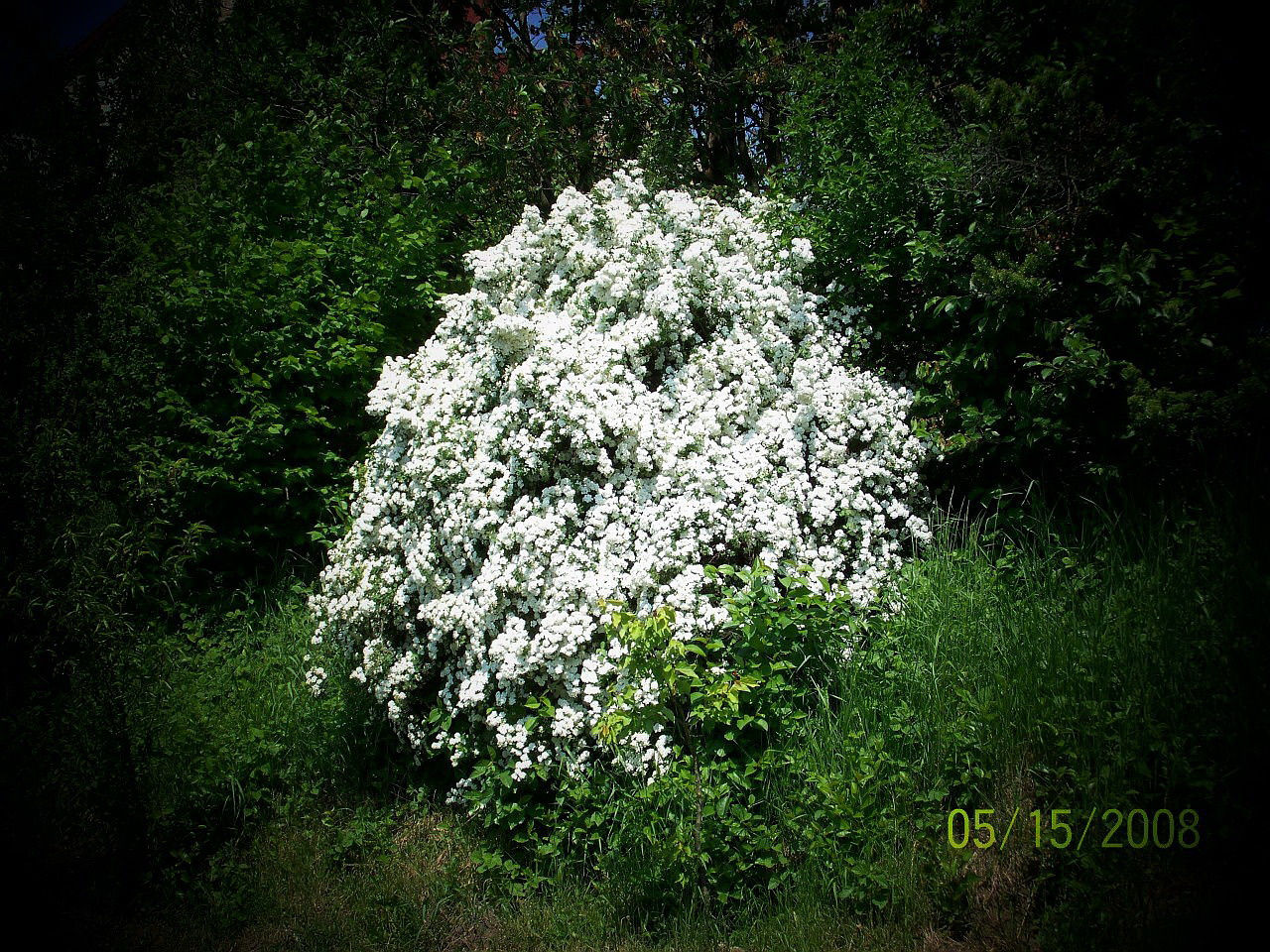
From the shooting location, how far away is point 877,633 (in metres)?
4.02

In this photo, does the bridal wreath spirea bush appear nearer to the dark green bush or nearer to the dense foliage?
the dense foliage

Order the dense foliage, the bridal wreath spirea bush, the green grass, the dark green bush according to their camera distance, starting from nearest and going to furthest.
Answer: the green grass, the dense foliage, the dark green bush, the bridal wreath spirea bush

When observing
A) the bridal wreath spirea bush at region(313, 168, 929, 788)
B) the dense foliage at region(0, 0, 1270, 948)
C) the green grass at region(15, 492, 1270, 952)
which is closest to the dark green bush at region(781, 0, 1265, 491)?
the dense foliage at region(0, 0, 1270, 948)

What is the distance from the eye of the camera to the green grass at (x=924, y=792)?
2811mm

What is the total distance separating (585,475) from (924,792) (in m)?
2.29

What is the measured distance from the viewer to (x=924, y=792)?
130 inches

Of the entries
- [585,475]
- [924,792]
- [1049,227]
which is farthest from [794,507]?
[1049,227]

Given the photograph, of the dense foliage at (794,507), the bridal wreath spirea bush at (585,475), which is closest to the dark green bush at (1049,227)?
the dense foliage at (794,507)

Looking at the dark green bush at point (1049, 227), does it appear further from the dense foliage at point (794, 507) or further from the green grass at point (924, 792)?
the green grass at point (924, 792)

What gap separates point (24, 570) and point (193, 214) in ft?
11.1

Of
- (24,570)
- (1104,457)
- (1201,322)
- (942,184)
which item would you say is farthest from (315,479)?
(1201,322)

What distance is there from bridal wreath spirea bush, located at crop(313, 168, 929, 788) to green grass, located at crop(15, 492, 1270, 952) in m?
0.55

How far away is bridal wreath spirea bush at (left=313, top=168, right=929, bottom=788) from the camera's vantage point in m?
3.89

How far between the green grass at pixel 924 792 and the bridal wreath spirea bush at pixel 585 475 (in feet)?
1.79
